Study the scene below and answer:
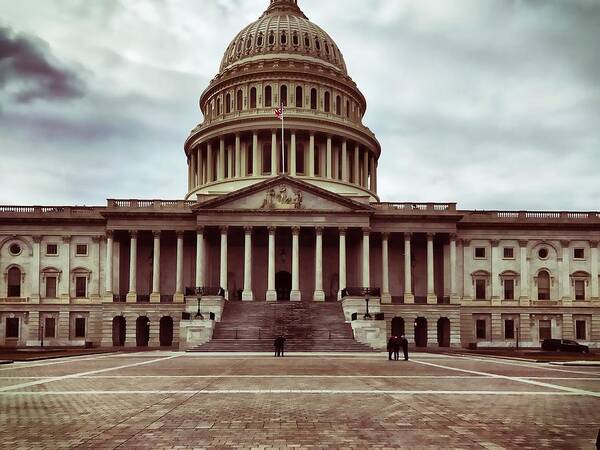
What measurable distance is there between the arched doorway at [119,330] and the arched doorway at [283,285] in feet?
55.4

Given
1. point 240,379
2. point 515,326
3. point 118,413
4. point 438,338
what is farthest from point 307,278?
point 118,413

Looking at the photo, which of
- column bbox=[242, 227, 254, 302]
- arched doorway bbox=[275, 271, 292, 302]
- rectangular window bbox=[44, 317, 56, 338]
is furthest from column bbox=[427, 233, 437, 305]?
rectangular window bbox=[44, 317, 56, 338]

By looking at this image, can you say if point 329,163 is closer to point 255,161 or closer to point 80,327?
point 255,161

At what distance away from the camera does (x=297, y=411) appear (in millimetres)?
16234

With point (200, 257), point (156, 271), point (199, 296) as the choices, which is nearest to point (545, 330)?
point (200, 257)

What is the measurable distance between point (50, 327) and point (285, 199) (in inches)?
1119

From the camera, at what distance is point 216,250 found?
78.7 meters

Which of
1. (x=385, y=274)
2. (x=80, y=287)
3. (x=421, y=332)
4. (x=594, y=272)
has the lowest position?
(x=421, y=332)

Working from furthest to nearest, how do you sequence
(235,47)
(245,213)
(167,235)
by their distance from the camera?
(235,47)
(167,235)
(245,213)

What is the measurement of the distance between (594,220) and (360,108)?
3673cm

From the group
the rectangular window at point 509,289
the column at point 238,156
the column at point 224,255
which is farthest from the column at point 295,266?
the rectangular window at point 509,289

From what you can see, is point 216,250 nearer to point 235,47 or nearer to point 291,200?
point 291,200

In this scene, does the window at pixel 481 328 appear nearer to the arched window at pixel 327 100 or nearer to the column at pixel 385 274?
the column at pixel 385 274

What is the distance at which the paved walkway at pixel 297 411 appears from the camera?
41.0 ft
